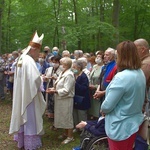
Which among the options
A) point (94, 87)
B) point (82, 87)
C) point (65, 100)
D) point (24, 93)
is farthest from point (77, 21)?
point (24, 93)

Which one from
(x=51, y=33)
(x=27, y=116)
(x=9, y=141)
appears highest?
(x=51, y=33)

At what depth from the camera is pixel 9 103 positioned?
973 centimetres

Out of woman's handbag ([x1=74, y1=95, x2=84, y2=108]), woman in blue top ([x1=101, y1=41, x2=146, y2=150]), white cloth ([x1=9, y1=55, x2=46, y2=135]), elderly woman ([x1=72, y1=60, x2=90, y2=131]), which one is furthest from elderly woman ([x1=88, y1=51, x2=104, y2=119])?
woman in blue top ([x1=101, y1=41, x2=146, y2=150])

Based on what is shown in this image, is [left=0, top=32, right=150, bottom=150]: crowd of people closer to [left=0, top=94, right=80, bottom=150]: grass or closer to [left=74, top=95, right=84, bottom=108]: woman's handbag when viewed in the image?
[left=74, top=95, right=84, bottom=108]: woman's handbag

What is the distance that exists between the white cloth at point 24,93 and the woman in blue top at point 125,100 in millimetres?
2351

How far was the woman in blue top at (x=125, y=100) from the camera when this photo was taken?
270 centimetres

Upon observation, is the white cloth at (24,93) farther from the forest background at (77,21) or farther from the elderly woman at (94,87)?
the forest background at (77,21)

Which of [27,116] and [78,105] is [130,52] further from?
[78,105]

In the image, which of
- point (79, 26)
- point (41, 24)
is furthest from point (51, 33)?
point (79, 26)

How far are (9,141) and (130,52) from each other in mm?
3822

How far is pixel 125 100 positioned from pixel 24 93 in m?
2.56

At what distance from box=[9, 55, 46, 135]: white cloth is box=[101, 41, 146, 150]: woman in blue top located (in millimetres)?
2351

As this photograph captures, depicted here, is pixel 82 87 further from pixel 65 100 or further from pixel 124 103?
pixel 124 103

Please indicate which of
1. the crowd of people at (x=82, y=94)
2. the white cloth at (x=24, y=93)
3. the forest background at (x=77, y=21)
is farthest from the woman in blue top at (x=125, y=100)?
the forest background at (x=77, y=21)
